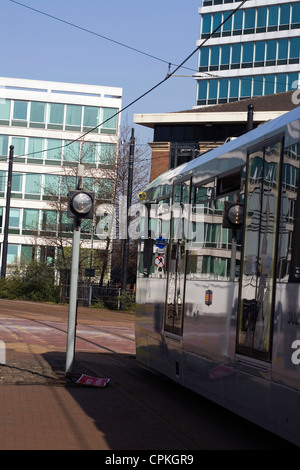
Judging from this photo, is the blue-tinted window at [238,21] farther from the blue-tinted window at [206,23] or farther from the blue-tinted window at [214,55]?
the blue-tinted window at [214,55]

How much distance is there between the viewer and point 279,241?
268 inches

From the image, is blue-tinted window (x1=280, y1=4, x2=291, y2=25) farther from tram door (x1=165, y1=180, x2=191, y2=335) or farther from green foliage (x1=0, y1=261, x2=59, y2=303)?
tram door (x1=165, y1=180, x2=191, y2=335)

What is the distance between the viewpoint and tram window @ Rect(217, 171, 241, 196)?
8289 mm

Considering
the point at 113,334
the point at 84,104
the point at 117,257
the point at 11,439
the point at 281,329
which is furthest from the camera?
the point at 84,104

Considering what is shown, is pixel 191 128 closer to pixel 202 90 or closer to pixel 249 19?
pixel 202 90

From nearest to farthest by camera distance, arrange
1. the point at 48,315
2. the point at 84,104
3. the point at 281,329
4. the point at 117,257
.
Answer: the point at 281,329
the point at 48,315
the point at 117,257
the point at 84,104

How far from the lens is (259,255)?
24.0ft

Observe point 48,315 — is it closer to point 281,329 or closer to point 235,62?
point 281,329

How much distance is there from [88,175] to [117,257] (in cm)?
516

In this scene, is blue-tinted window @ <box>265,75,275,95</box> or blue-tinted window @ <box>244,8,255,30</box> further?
blue-tinted window @ <box>244,8,255,30</box>

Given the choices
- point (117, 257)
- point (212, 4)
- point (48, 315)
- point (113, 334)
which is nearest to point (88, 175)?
point (117, 257)

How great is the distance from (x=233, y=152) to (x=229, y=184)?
13.4 inches

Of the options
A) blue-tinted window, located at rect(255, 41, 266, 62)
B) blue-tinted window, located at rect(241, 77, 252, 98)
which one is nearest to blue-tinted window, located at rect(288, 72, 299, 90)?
blue-tinted window, located at rect(255, 41, 266, 62)

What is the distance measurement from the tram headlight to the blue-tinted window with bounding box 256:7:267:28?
201ft
